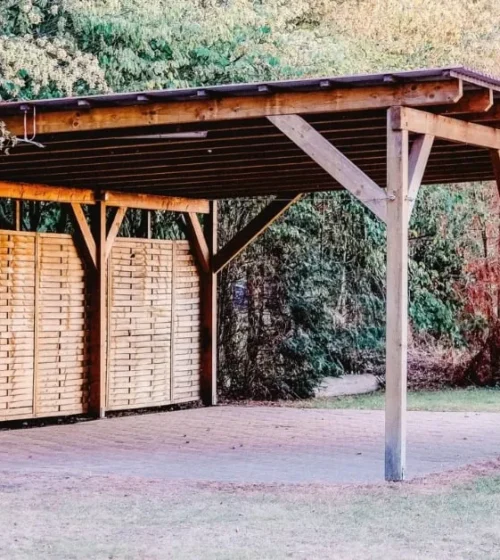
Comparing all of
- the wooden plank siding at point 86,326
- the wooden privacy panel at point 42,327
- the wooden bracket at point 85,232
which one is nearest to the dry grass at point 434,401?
the wooden plank siding at point 86,326

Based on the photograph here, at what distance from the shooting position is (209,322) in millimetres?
14719

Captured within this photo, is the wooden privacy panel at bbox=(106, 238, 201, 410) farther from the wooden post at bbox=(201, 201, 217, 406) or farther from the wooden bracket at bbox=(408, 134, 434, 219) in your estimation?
the wooden bracket at bbox=(408, 134, 434, 219)

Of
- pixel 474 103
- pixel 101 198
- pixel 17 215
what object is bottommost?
pixel 17 215

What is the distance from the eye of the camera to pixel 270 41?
15250 millimetres

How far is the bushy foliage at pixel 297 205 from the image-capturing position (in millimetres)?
14062

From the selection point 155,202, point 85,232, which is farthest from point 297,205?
point 85,232

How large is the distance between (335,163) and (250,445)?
10.6 ft

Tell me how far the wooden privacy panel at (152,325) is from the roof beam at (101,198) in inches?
18.1

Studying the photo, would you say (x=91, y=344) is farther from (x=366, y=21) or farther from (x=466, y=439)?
(x=366, y=21)

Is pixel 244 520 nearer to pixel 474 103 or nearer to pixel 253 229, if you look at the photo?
pixel 474 103

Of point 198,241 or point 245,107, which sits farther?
point 198,241

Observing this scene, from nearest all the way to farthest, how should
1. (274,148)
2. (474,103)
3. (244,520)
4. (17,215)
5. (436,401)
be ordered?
(244,520)
(474,103)
(274,148)
(17,215)
(436,401)

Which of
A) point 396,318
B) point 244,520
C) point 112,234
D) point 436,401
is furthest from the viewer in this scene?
point 436,401

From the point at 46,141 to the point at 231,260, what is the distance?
237 inches
